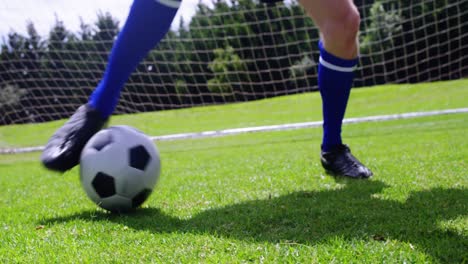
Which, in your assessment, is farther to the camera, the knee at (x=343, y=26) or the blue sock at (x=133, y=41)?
the knee at (x=343, y=26)

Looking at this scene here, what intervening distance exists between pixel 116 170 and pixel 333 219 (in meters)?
0.93

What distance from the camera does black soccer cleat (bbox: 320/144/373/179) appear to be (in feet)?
8.63

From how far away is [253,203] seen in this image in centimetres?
213

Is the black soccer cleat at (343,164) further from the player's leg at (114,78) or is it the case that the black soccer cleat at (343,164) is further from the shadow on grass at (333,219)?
the player's leg at (114,78)

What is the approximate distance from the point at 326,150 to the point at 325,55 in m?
0.57

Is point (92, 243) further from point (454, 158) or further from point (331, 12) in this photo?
point (454, 158)

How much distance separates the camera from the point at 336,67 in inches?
101

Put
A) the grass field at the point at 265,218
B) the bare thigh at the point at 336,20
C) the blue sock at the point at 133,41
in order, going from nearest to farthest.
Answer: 1. the grass field at the point at 265,218
2. the blue sock at the point at 133,41
3. the bare thigh at the point at 336,20

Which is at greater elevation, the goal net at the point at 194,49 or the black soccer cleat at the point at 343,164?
the black soccer cleat at the point at 343,164

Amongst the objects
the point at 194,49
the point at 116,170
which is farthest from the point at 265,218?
the point at 194,49

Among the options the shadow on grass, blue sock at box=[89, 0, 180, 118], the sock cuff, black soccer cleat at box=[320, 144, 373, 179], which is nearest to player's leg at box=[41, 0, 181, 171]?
blue sock at box=[89, 0, 180, 118]

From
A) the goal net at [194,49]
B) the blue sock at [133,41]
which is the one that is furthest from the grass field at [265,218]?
the goal net at [194,49]

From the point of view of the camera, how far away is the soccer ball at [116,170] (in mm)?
2010

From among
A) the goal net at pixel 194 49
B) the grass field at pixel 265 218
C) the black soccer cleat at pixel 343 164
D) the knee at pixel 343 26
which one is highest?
the knee at pixel 343 26
